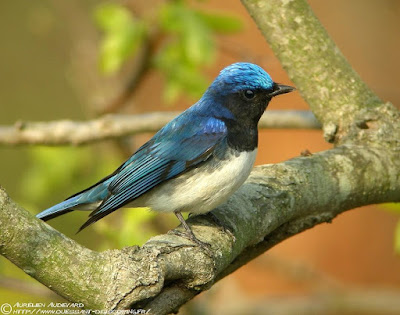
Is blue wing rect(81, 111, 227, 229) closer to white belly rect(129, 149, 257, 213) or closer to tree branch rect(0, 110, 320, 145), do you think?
white belly rect(129, 149, 257, 213)

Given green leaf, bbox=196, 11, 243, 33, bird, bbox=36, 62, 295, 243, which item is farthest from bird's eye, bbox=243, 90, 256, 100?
green leaf, bbox=196, 11, 243, 33

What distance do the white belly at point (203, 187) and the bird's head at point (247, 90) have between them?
0.30 metres

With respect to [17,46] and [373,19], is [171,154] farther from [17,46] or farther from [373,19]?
[17,46]

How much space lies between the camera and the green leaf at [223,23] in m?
5.11

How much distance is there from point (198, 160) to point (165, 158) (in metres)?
0.20

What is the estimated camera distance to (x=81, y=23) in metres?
6.80

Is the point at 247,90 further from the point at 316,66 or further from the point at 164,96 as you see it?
the point at 164,96

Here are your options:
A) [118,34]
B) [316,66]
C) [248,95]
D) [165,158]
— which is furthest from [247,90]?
[118,34]

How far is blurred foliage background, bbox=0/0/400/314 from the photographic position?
16.7ft

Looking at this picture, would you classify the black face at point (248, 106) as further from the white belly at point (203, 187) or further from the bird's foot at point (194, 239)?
the bird's foot at point (194, 239)

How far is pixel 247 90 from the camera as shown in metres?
3.82

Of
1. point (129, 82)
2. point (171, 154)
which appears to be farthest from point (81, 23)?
point (171, 154)

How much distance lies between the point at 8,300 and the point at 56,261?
3.32 meters

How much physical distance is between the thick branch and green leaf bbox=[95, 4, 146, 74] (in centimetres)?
175
